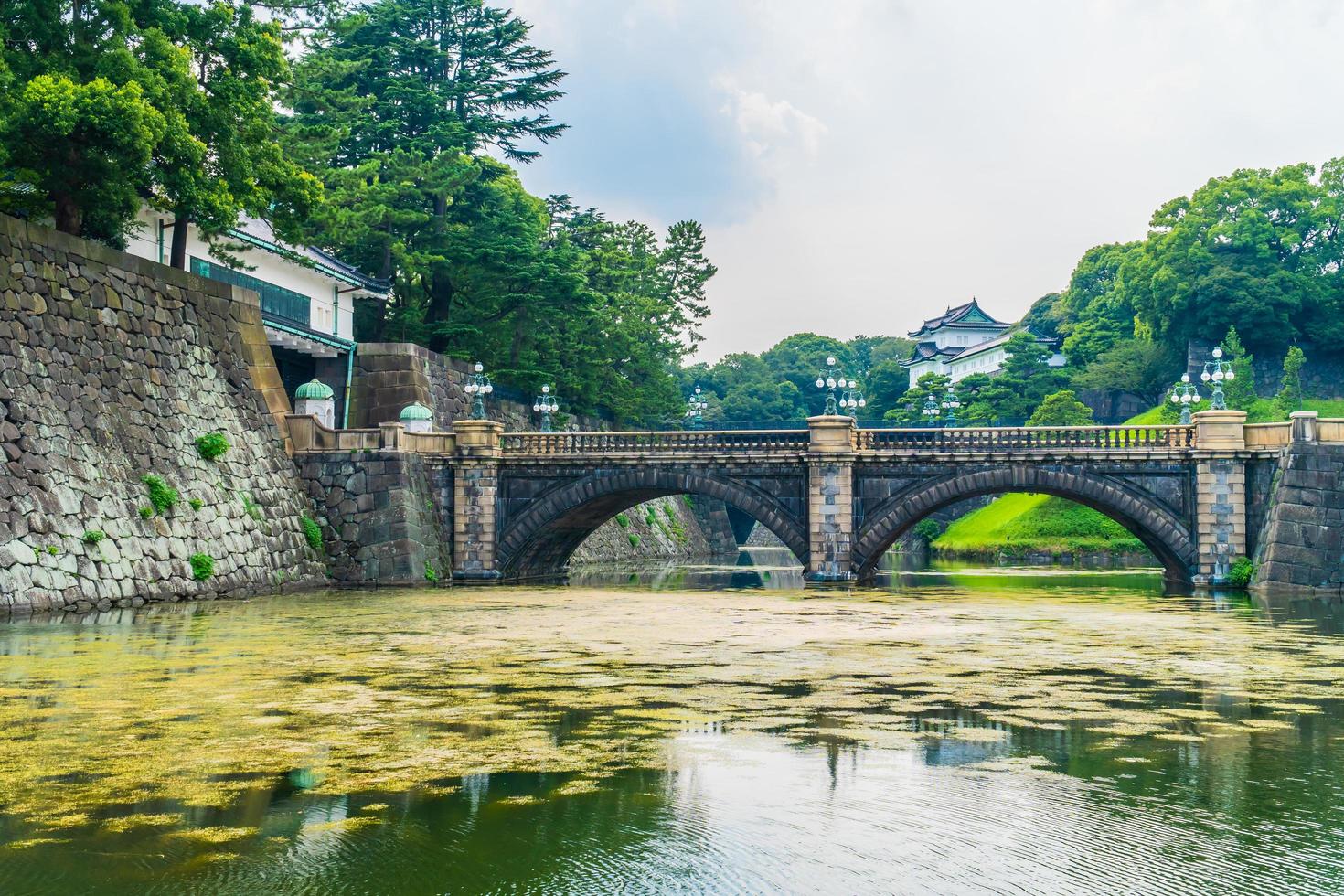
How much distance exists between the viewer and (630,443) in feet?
161

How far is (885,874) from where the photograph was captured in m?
9.21

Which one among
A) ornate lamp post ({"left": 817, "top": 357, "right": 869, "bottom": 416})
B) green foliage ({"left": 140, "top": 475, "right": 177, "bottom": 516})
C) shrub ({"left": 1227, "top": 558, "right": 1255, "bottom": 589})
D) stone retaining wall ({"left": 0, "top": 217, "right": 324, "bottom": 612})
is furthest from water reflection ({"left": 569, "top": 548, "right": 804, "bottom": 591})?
green foliage ({"left": 140, "top": 475, "right": 177, "bottom": 516})

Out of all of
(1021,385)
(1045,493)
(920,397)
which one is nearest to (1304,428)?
(1045,493)

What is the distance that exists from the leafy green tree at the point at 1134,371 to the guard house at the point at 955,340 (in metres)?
34.1

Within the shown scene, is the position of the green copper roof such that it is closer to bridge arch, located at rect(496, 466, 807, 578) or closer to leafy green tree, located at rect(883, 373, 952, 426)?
bridge arch, located at rect(496, 466, 807, 578)

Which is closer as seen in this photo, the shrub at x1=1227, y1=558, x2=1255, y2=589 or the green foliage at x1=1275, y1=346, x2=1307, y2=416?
the shrub at x1=1227, y1=558, x2=1255, y2=589

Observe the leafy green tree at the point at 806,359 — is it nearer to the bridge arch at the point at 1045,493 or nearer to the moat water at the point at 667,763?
the bridge arch at the point at 1045,493

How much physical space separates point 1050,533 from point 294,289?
3994cm

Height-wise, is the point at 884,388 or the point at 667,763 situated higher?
the point at 884,388

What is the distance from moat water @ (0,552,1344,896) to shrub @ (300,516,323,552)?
59.7 feet

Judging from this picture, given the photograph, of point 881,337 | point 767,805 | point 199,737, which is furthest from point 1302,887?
point 881,337

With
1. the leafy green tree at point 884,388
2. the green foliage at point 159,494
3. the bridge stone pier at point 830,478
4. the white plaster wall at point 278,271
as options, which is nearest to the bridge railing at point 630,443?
the bridge stone pier at point 830,478

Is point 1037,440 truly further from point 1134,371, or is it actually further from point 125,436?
point 1134,371

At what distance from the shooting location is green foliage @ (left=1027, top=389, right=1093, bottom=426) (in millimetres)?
80375
